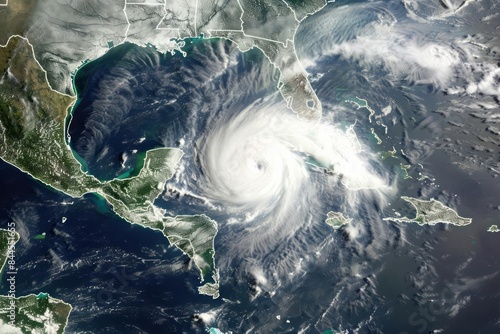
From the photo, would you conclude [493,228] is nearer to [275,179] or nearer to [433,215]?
[433,215]

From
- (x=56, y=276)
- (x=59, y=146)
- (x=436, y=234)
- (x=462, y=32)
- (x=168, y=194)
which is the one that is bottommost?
→ (x=56, y=276)

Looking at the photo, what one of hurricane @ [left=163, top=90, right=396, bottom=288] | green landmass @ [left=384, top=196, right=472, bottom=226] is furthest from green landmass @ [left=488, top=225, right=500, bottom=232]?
hurricane @ [left=163, top=90, right=396, bottom=288]

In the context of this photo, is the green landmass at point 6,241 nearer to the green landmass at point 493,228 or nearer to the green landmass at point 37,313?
the green landmass at point 37,313

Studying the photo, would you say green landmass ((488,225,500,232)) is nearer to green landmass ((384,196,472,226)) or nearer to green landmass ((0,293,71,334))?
green landmass ((384,196,472,226))

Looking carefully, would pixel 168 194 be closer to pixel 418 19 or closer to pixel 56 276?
pixel 56 276

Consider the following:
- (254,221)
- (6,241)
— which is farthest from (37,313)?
(254,221)

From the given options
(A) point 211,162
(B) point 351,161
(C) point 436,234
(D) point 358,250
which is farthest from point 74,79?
(C) point 436,234
